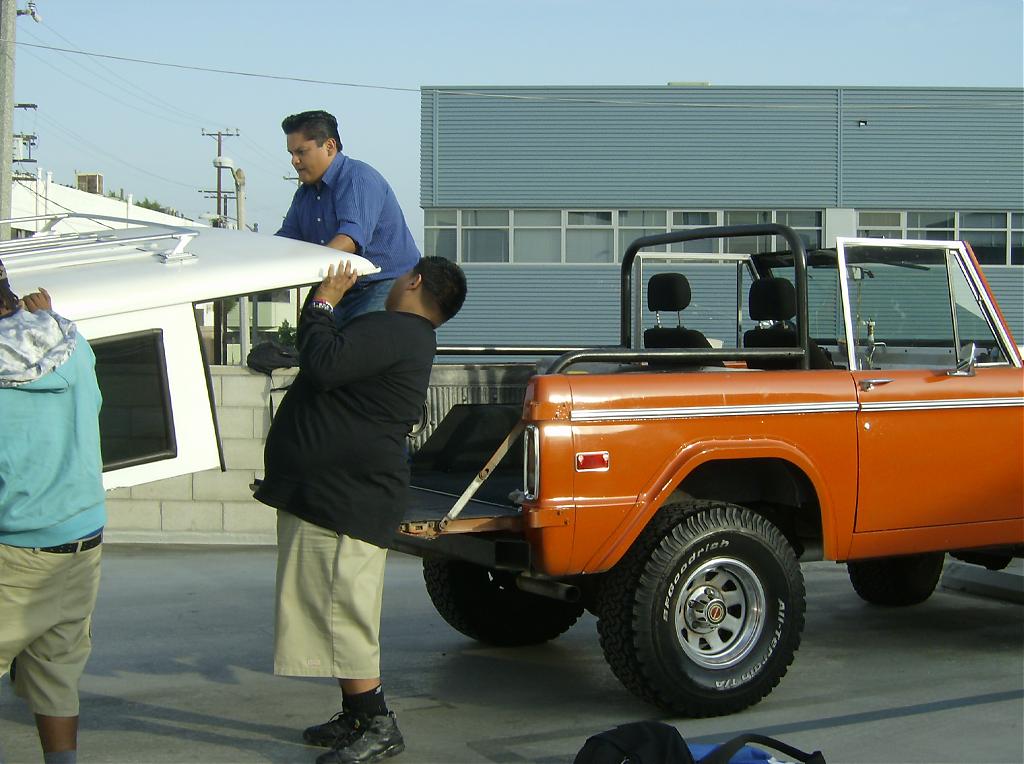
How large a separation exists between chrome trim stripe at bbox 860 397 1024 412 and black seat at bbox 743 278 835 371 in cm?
46

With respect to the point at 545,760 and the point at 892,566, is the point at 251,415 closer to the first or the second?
the point at 892,566

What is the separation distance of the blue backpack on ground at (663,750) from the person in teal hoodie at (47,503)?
5.75ft

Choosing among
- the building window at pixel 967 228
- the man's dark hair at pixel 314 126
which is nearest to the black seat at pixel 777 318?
the man's dark hair at pixel 314 126

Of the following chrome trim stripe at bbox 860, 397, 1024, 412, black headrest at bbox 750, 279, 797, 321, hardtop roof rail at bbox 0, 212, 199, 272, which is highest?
hardtop roof rail at bbox 0, 212, 199, 272

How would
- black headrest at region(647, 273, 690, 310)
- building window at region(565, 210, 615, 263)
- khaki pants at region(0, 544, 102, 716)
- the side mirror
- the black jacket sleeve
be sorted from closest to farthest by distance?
khaki pants at region(0, 544, 102, 716) < the black jacket sleeve < the side mirror < black headrest at region(647, 273, 690, 310) < building window at region(565, 210, 615, 263)

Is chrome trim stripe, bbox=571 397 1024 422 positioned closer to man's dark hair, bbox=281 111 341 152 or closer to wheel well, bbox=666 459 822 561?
wheel well, bbox=666 459 822 561

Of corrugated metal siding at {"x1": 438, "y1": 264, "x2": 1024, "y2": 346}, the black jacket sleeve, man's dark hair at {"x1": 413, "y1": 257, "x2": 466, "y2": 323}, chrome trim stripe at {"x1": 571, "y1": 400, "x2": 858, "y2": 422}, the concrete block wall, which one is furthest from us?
corrugated metal siding at {"x1": 438, "y1": 264, "x2": 1024, "y2": 346}

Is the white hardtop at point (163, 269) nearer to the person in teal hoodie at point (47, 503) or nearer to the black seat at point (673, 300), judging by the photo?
the person in teal hoodie at point (47, 503)

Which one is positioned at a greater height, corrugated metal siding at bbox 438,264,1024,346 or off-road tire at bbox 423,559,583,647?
corrugated metal siding at bbox 438,264,1024,346

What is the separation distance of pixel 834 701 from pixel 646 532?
1242mm

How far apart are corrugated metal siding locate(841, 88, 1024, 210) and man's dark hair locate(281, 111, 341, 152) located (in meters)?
30.6

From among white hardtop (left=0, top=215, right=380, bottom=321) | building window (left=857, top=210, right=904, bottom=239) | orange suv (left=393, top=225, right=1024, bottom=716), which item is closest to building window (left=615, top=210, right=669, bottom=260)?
building window (left=857, top=210, right=904, bottom=239)

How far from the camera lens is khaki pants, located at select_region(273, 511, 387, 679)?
4.80 metres

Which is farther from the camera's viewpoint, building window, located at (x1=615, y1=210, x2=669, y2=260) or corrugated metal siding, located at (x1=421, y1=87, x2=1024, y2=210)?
building window, located at (x1=615, y1=210, x2=669, y2=260)
